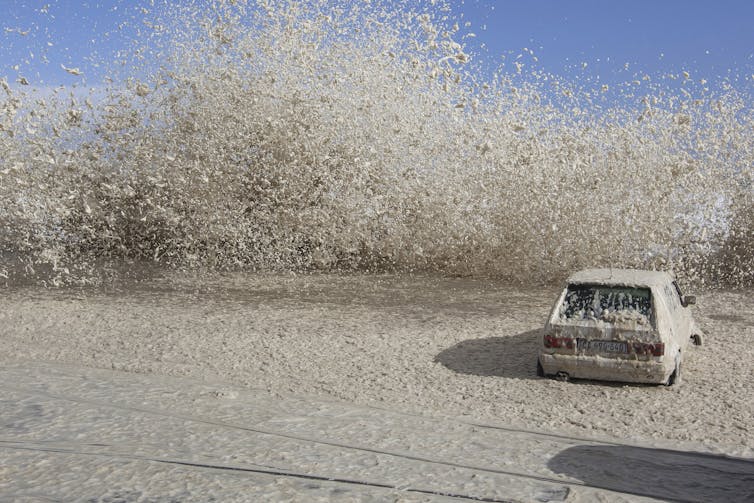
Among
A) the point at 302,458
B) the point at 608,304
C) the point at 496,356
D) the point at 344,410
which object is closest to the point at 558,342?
the point at 608,304

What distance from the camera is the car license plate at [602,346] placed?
8.66 metres

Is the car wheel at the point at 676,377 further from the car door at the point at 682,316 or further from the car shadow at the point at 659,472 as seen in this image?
the car shadow at the point at 659,472

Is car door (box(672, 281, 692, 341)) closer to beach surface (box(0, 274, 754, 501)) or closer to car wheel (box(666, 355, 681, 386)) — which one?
beach surface (box(0, 274, 754, 501))

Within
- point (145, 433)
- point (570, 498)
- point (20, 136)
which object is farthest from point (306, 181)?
point (570, 498)

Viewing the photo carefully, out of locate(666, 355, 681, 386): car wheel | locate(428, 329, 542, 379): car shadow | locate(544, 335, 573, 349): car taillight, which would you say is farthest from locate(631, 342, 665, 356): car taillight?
locate(428, 329, 542, 379): car shadow

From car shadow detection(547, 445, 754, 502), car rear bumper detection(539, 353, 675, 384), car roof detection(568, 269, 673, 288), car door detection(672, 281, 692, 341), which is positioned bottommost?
car shadow detection(547, 445, 754, 502)

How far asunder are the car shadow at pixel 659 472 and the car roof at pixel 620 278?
2.68 m

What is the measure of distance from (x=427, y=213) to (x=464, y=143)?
6.85 ft

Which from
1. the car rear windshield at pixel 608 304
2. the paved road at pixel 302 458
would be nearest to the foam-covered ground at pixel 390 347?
the paved road at pixel 302 458

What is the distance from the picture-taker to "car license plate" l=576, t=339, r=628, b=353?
866 centimetres

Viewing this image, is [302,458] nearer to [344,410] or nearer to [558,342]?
[344,410]

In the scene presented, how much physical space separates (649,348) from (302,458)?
4.43m

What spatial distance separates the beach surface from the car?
0.84ft

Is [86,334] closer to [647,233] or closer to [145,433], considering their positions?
[145,433]
